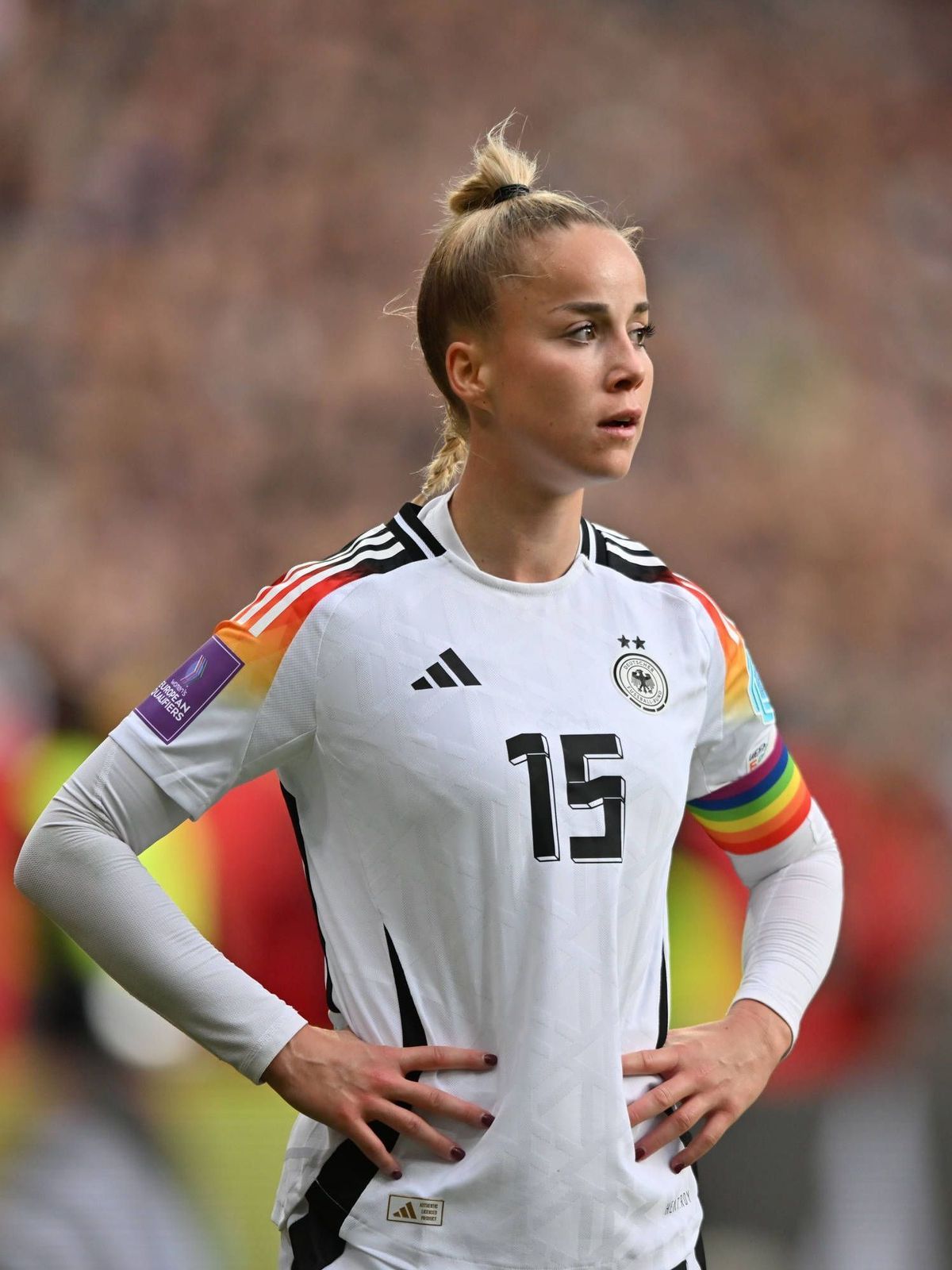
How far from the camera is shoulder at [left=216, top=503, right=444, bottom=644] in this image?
117cm

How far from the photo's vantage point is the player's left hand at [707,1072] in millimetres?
1145

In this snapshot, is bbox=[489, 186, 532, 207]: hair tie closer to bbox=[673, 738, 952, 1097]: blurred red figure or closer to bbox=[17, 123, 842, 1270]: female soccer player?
bbox=[17, 123, 842, 1270]: female soccer player

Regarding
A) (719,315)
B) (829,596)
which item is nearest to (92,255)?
(719,315)

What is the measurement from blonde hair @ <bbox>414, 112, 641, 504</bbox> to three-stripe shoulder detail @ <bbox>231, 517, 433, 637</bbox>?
0.31 feet

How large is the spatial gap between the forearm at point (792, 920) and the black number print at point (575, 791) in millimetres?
290

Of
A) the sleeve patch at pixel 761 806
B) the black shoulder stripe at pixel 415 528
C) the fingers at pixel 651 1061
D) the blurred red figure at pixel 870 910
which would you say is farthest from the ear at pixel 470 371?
the blurred red figure at pixel 870 910

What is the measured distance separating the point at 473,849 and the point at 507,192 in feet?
1.94

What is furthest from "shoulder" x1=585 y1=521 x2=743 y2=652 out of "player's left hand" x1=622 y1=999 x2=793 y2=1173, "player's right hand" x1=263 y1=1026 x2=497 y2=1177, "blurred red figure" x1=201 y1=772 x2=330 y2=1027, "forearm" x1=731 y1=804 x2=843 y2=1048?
"blurred red figure" x1=201 y1=772 x2=330 y2=1027

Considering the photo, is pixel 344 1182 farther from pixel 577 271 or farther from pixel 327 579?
pixel 577 271

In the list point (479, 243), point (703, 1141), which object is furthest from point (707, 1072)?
point (479, 243)

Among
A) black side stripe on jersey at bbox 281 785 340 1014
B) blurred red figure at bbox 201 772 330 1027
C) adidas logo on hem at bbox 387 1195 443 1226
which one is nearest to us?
adidas logo on hem at bbox 387 1195 443 1226

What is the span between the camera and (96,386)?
2.36m

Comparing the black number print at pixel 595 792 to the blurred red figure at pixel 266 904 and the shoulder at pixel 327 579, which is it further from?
the blurred red figure at pixel 266 904

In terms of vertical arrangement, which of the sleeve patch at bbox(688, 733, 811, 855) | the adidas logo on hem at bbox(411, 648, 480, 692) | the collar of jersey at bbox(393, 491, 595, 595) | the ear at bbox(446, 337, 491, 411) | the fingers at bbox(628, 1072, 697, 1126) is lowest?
the fingers at bbox(628, 1072, 697, 1126)
